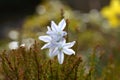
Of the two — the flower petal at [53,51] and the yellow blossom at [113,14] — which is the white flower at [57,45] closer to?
the flower petal at [53,51]

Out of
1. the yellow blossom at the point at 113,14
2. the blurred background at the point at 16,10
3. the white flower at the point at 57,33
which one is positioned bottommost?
the white flower at the point at 57,33

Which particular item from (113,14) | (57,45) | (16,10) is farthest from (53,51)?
(16,10)

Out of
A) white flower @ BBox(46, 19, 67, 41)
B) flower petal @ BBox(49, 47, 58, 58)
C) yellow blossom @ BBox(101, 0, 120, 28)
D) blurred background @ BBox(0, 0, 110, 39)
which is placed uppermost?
blurred background @ BBox(0, 0, 110, 39)

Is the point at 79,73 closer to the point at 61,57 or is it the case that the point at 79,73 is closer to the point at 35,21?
the point at 61,57

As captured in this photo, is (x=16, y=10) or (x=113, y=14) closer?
(x=113, y=14)

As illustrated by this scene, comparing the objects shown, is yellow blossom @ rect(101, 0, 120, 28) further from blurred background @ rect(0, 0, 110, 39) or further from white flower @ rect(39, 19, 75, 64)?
white flower @ rect(39, 19, 75, 64)

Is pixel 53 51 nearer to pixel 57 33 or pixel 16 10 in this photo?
pixel 57 33

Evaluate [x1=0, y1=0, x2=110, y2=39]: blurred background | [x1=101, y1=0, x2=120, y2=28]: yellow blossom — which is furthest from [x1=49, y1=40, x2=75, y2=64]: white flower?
[x1=0, y1=0, x2=110, y2=39]: blurred background

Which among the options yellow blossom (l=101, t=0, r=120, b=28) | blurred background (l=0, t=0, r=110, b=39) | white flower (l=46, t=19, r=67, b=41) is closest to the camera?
white flower (l=46, t=19, r=67, b=41)

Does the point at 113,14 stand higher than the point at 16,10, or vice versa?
the point at 16,10

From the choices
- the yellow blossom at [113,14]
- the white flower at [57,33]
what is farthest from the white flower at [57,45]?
the yellow blossom at [113,14]

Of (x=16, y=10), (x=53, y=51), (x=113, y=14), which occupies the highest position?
(x=16, y=10)
